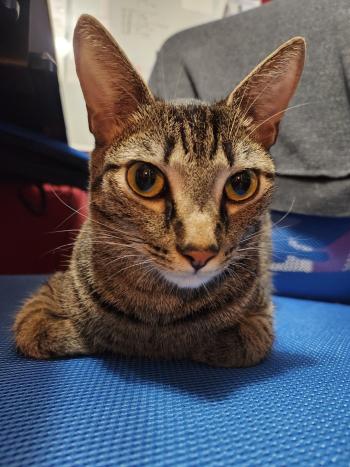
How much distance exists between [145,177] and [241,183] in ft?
0.61

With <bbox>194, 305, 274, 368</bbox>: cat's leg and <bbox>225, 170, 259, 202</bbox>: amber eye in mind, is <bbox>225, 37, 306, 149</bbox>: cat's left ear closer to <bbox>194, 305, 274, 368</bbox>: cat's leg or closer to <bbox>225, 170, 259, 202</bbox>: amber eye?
<bbox>225, 170, 259, 202</bbox>: amber eye

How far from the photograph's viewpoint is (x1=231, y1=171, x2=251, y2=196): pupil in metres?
0.70

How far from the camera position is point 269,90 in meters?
0.79

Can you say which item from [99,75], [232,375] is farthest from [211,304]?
[99,75]

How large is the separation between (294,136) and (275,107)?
55cm

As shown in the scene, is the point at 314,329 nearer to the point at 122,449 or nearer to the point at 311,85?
the point at 122,449

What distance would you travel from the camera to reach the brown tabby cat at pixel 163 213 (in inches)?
25.5

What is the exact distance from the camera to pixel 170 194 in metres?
0.65

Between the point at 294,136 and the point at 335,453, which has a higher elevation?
the point at 294,136

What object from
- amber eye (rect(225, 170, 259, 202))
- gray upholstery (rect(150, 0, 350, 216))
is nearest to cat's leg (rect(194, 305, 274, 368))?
amber eye (rect(225, 170, 259, 202))

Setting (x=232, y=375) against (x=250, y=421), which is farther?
(x=232, y=375)

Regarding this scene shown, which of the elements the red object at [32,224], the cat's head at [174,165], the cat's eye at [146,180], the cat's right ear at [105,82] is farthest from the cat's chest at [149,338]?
the red object at [32,224]

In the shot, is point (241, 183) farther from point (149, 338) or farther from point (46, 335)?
point (46, 335)

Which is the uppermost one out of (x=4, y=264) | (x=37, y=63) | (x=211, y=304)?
(x=37, y=63)
